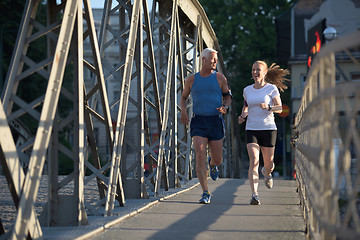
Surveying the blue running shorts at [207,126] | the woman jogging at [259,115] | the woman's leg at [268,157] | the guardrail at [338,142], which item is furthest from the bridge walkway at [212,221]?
the guardrail at [338,142]

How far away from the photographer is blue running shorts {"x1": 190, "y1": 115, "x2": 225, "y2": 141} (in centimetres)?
826

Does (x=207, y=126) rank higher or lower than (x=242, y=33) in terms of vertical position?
Answer: lower

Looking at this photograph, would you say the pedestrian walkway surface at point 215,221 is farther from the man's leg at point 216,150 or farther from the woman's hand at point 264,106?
the woman's hand at point 264,106

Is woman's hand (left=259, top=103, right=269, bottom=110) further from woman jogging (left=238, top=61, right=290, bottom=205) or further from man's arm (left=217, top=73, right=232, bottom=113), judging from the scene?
man's arm (left=217, top=73, right=232, bottom=113)

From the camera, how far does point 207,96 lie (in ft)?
27.0

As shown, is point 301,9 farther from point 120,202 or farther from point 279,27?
point 120,202

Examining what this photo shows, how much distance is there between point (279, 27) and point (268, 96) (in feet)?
132

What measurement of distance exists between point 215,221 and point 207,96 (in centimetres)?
220

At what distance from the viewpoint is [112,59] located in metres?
68.6

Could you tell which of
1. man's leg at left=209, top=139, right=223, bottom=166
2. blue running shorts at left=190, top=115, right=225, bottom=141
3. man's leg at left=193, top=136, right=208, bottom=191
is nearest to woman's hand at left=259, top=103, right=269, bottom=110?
blue running shorts at left=190, top=115, right=225, bottom=141

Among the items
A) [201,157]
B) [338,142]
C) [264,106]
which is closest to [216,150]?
[201,157]

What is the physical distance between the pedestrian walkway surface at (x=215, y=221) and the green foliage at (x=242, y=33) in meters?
37.7

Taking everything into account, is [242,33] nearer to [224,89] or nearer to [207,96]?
[224,89]

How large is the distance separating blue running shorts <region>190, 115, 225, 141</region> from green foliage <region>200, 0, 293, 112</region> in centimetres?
3765
